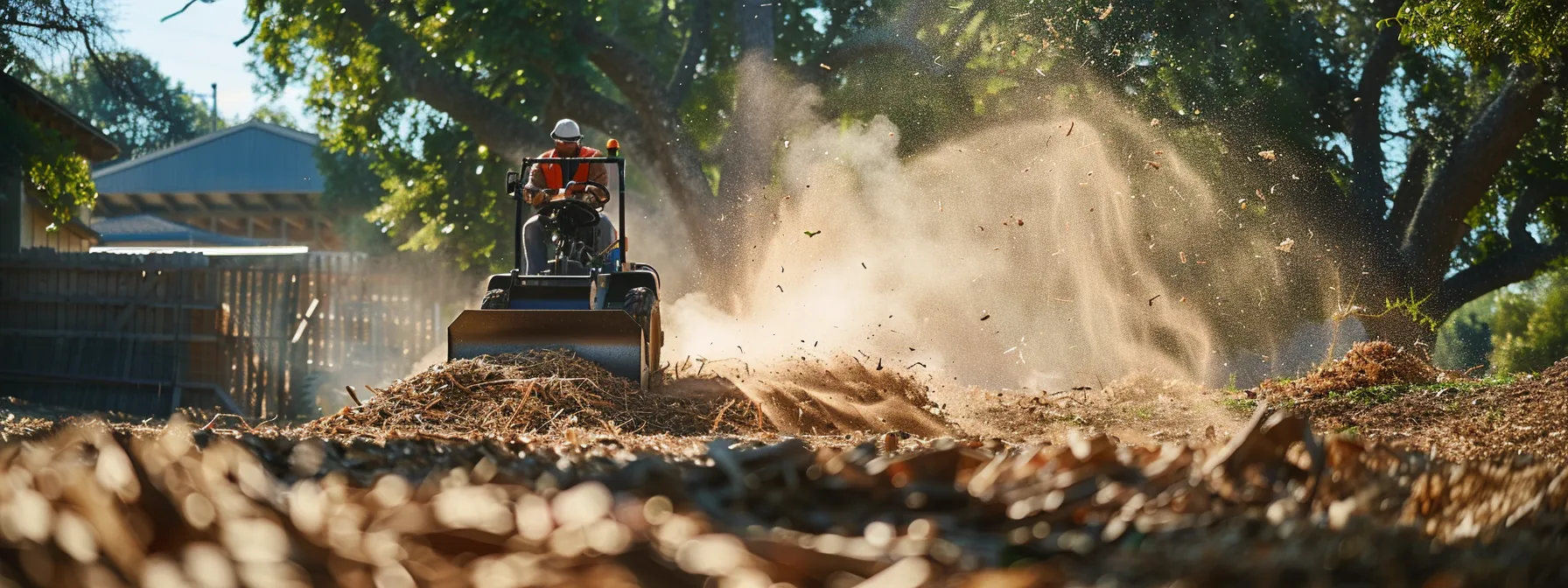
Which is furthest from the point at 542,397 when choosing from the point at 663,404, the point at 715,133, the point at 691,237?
the point at 715,133

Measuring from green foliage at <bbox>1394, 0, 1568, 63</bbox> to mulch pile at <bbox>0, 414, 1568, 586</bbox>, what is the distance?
27.5ft

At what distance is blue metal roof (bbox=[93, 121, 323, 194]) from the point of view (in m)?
52.5

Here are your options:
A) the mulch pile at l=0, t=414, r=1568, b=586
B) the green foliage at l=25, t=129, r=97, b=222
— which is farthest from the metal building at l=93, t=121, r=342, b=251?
the mulch pile at l=0, t=414, r=1568, b=586

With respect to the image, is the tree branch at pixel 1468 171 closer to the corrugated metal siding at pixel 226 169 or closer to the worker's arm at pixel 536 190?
the worker's arm at pixel 536 190

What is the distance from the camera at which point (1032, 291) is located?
20.2 m

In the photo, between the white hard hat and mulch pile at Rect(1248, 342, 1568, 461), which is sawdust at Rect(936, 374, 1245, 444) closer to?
mulch pile at Rect(1248, 342, 1568, 461)

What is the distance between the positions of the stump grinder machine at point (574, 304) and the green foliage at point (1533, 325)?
72.4ft

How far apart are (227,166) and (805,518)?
5476cm

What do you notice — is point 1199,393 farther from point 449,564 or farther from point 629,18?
point 629,18

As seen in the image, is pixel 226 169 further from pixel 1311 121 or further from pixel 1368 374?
pixel 1368 374

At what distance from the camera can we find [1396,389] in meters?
10.1

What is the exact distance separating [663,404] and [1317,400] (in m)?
4.53

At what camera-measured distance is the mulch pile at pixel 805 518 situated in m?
1.86

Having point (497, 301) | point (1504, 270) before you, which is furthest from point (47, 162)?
point (1504, 270)
